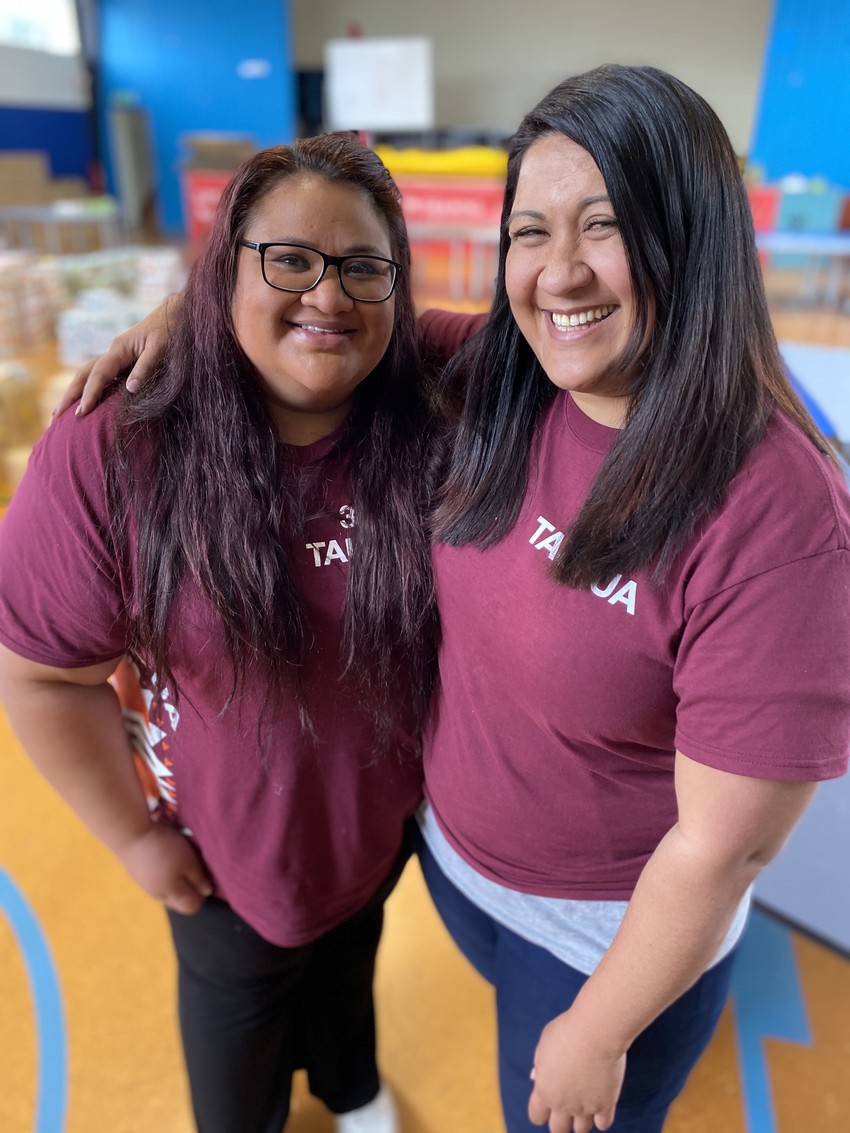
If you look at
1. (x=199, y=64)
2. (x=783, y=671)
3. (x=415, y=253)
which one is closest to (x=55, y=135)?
(x=199, y=64)

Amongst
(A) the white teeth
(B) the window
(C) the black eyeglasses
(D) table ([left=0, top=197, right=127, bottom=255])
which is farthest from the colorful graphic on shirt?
(B) the window

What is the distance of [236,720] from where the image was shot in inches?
41.1

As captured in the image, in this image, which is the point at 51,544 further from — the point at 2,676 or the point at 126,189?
the point at 126,189

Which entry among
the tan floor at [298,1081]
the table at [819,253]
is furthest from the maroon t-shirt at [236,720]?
the table at [819,253]

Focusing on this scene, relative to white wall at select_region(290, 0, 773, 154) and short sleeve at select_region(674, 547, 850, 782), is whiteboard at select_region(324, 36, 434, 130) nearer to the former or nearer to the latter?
white wall at select_region(290, 0, 773, 154)

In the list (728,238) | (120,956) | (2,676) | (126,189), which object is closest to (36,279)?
(120,956)

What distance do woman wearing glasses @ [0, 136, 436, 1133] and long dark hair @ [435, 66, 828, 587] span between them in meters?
0.27

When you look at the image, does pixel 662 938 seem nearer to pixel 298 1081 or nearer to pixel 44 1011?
pixel 298 1081

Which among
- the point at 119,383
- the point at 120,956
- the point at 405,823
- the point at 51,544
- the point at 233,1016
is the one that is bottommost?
the point at 120,956

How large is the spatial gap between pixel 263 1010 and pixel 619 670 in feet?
2.79

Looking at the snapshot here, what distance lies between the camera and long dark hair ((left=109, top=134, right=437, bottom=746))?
93 cm

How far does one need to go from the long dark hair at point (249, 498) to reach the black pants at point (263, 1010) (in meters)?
0.46

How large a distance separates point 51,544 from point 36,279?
5274mm

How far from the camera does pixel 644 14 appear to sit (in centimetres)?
954
